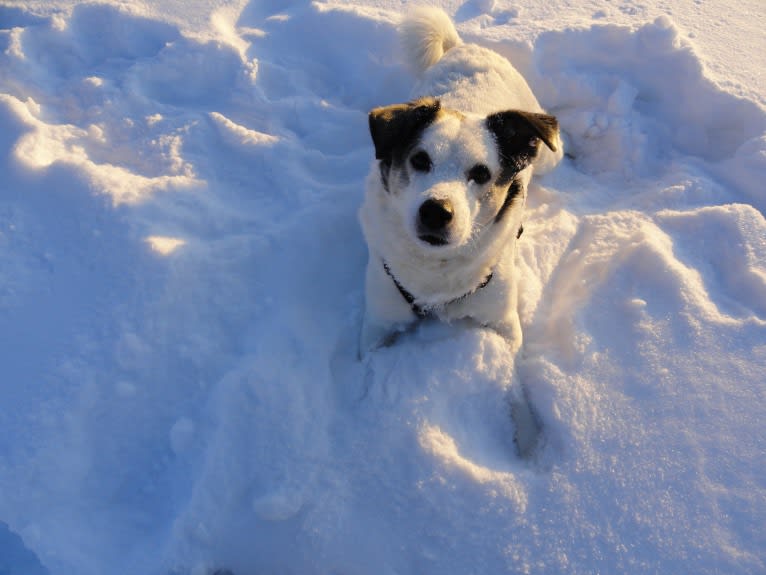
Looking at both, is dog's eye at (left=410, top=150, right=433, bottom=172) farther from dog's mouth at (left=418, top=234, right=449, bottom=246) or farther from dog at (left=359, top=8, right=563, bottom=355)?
dog's mouth at (left=418, top=234, right=449, bottom=246)

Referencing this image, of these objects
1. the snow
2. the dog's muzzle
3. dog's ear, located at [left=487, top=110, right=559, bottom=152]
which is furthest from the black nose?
the snow

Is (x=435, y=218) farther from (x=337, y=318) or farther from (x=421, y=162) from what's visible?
(x=337, y=318)

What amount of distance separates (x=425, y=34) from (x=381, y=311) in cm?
247

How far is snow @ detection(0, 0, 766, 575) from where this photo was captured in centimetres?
256

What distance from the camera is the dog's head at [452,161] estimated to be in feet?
8.95

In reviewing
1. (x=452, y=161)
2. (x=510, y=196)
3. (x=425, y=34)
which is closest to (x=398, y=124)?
(x=452, y=161)

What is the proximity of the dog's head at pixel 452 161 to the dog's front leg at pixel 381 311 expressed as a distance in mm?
412

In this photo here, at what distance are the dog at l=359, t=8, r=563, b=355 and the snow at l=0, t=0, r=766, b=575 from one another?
0.21 m

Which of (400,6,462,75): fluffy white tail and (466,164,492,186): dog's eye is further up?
(466,164,492,186): dog's eye

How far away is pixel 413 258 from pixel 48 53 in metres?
3.82

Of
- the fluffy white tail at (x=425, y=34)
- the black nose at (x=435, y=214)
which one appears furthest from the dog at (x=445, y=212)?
the fluffy white tail at (x=425, y=34)

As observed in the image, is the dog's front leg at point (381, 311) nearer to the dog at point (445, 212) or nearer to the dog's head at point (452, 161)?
the dog at point (445, 212)

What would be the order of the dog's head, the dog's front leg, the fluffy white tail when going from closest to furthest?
1. the dog's head
2. the dog's front leg
3. the fluffy white tail

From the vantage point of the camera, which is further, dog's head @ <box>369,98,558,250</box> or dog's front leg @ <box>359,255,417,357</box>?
dog's front leg @ <box>359,255,417,357</box>
